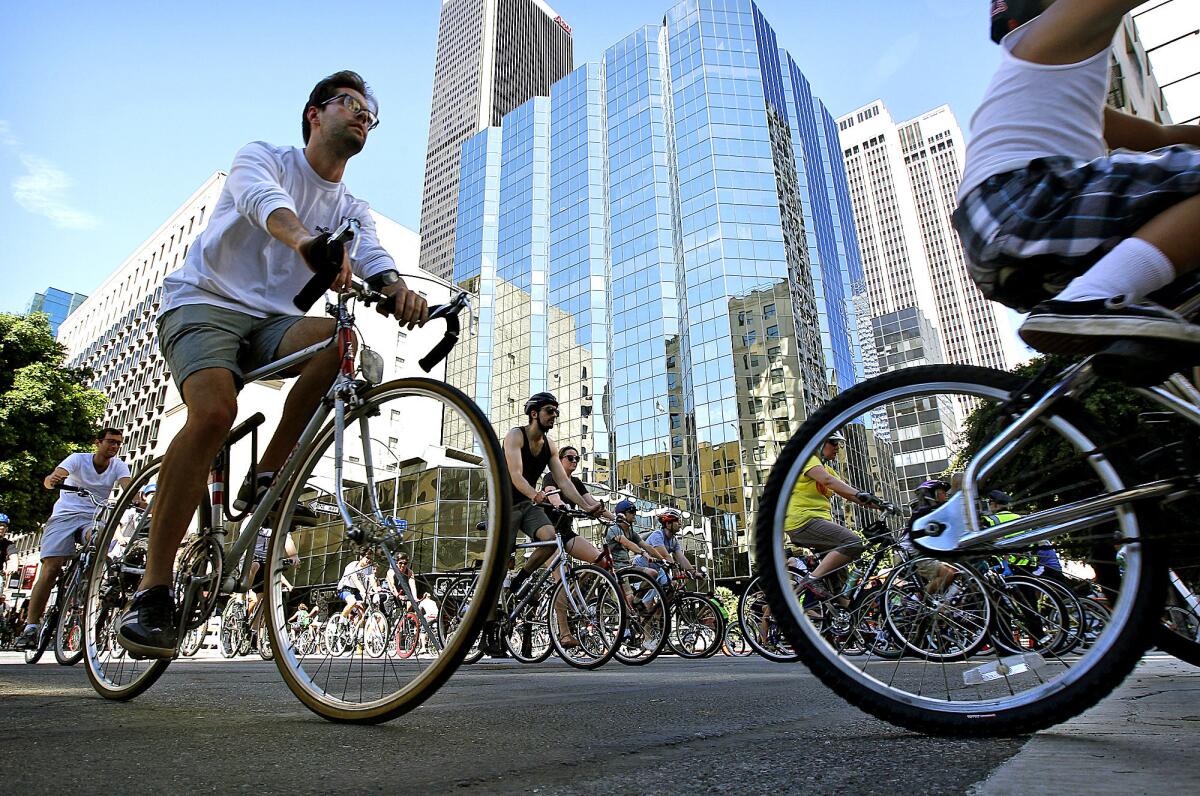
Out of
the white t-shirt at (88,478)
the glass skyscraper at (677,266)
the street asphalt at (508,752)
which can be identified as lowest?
the street asphalt at (508,752)

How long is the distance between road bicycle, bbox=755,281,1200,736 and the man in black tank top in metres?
3.87

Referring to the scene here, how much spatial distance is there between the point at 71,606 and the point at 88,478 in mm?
1816

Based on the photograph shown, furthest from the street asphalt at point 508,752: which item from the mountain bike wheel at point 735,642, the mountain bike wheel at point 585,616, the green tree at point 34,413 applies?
the green tree at point 34,413

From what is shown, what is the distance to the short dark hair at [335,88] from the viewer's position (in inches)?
105

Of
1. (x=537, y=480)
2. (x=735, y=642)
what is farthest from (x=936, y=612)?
(x=735, y=642)

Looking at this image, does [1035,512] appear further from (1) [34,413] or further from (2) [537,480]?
(1) [34,413]

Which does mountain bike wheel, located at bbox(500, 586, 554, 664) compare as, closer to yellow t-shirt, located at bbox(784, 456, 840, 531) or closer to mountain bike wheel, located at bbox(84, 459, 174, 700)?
mountain bike wheel, located at bbox(84, 459, 174, 700)

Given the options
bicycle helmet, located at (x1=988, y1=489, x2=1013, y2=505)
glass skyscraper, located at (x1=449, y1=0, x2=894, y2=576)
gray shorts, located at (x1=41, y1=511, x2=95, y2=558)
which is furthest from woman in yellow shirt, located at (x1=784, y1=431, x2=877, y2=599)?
glass skyscraper, located at (x1=449, y1=0, x2=894, y2=576)

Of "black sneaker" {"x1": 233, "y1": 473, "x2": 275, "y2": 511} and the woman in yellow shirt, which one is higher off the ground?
"black sneaker" {"x1": 233, "y1": 473, "x2": 275, "y2": 511}

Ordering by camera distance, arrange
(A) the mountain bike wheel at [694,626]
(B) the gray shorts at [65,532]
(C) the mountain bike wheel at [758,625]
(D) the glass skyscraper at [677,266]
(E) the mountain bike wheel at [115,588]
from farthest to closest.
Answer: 1. (D) the glass skyscraper at [677,266]
2. (A) the mountain bike wheel at [694,626]
3. (C) the mountain bike wheel at [758,625]
4. (B) the gray shorts at [65,532]
5. (E) the mountain bike wheel at [115,588]

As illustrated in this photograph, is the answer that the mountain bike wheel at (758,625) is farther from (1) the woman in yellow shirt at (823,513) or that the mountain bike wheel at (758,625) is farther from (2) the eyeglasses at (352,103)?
(2) the eyeglasses at (352,103)

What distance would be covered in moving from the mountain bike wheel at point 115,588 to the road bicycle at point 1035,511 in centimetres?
222

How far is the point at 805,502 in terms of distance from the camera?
1.46 metres

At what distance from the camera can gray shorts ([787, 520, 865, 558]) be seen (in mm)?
1615
